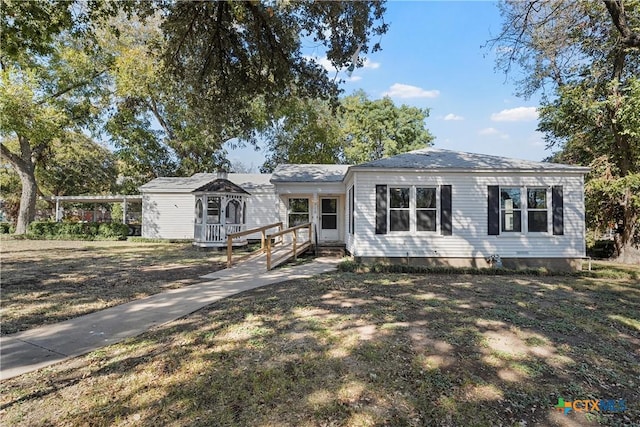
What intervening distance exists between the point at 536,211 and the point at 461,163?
2751mm

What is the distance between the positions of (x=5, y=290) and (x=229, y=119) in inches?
266

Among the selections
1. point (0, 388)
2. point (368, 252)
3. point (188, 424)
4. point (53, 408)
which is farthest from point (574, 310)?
point (0, 388)

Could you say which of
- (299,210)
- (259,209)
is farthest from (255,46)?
(259,209)

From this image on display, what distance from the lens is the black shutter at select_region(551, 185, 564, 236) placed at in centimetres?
1041

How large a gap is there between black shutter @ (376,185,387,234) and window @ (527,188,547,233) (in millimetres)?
4534

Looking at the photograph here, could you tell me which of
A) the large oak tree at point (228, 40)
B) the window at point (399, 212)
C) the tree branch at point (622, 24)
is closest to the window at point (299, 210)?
the large oak tree at point (228, 40)

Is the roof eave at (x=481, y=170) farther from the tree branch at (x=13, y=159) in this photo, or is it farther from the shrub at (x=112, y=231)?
the tree branch at (x=13, y=159)

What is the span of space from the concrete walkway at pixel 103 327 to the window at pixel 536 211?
320 inches

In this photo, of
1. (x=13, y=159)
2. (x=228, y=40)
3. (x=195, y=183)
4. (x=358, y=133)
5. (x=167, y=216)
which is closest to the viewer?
(x=228, y=40)

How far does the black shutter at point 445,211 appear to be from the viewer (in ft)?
34.2

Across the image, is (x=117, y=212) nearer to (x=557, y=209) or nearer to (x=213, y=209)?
(x=213, y=209)

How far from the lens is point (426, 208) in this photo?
10.5 meters

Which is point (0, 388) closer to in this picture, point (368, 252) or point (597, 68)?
point (368, 252)

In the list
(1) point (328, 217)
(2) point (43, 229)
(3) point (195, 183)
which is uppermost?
(3) point (195, 183)
